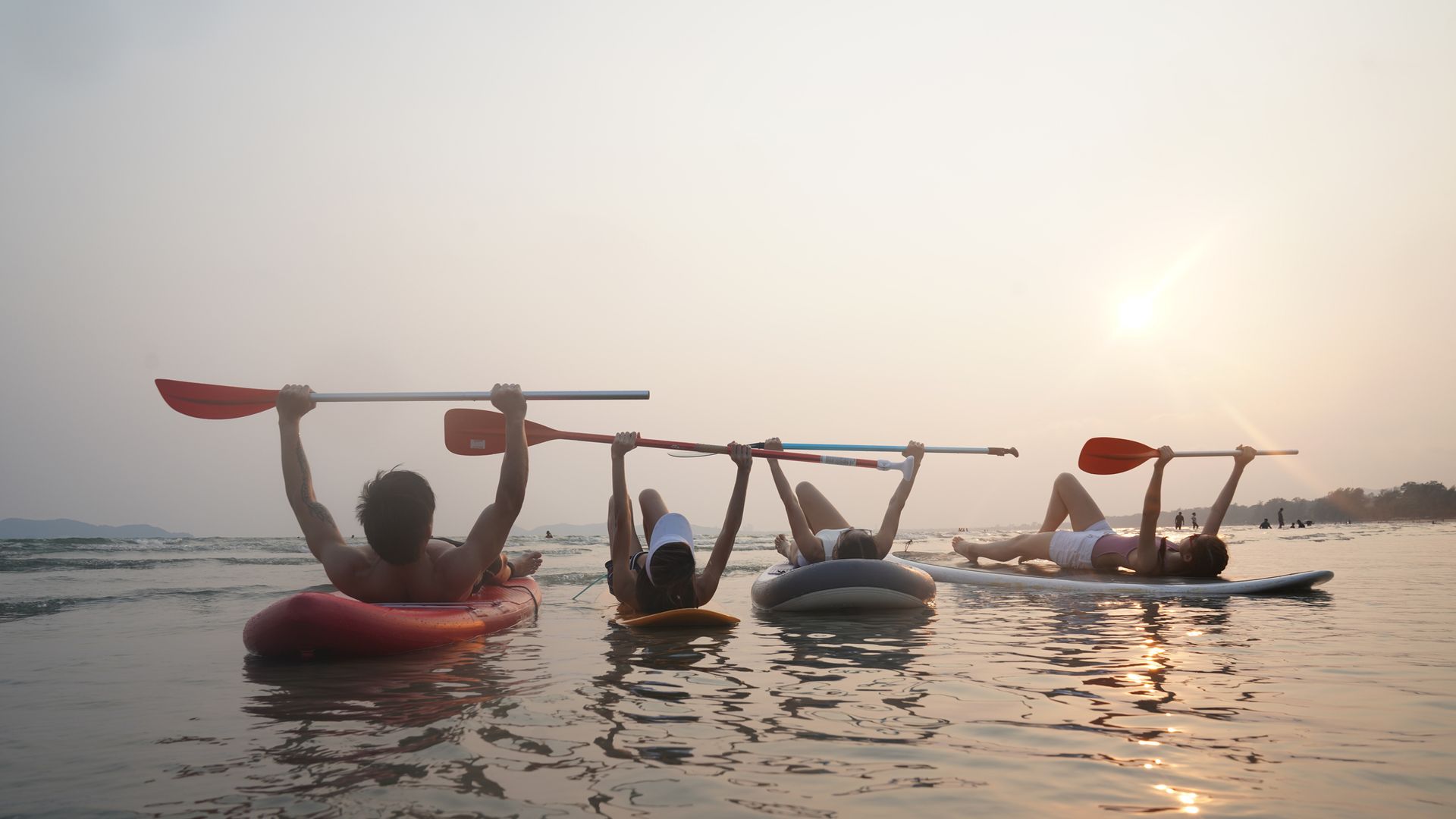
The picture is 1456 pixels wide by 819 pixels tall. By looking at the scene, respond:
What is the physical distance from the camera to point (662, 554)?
6695mm

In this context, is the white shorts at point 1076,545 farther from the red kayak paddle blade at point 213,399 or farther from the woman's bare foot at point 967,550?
A: the red kayak paddle blade at point 213,399

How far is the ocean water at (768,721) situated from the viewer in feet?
8.23

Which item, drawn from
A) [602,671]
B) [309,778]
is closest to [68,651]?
[602,671]

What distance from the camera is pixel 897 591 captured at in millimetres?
7992

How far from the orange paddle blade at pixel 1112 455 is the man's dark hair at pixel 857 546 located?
5029 mm

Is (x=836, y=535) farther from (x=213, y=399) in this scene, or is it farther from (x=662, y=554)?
(x=213, y=399)

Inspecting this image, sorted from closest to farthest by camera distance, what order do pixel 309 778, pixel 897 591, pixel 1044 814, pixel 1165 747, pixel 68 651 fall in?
1. pixel 1044 814
2. pixel 309 778
3. pixel 1165 747
4. pixel 68 651
5. pixel 897 591

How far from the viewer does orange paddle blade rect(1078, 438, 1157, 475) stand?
11.5 m

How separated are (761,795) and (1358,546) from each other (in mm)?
26293

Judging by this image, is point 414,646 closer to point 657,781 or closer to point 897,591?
point 657,781

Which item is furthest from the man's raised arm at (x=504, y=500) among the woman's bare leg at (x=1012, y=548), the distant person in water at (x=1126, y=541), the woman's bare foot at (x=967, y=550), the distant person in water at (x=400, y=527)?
the woman's bare foot at (x=967, y=550)

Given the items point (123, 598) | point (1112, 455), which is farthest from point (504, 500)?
point (1112, 455)

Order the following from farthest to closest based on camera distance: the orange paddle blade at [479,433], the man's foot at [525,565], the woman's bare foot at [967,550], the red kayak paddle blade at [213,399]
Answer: the woman's bare foot at [967,550] < the man's foot at [525,565] < the orange paddle blade at [479,433] < the red kayak paddle blade at [213,399]

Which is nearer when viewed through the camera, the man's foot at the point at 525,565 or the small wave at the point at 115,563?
the man's foot at the point at 525,565
